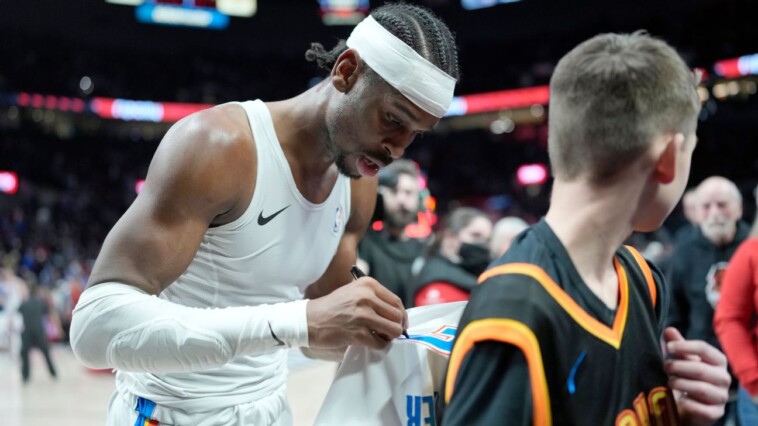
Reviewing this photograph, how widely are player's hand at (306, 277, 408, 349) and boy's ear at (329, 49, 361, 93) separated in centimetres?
75

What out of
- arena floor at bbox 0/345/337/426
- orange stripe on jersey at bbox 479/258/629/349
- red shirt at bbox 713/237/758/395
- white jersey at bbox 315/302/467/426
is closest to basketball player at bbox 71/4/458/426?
white jersey at bbox 315/302/467/426

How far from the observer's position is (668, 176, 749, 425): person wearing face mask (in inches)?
188

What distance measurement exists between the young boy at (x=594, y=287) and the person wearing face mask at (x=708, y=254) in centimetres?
368

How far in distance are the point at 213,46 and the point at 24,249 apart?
35.9ft

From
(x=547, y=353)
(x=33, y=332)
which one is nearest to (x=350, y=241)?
(x=547, y=353)

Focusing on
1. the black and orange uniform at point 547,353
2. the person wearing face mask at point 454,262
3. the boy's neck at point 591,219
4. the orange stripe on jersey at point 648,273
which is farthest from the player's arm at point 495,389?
the person wearing face mask at point 454,262

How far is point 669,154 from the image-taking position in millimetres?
Result: 1294

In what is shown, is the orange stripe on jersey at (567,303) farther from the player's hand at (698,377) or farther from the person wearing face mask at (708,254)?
the person wearing face mask at (708,254)

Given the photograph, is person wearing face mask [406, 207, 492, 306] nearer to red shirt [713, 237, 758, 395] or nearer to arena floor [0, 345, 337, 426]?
red shirt [713, 237, 758, 395]

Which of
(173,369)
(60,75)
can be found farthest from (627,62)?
(60,75)

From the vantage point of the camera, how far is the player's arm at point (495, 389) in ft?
3.71

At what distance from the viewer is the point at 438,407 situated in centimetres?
173

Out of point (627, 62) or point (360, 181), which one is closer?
point (627, 62)

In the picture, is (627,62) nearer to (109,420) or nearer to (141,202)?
(141,202)
